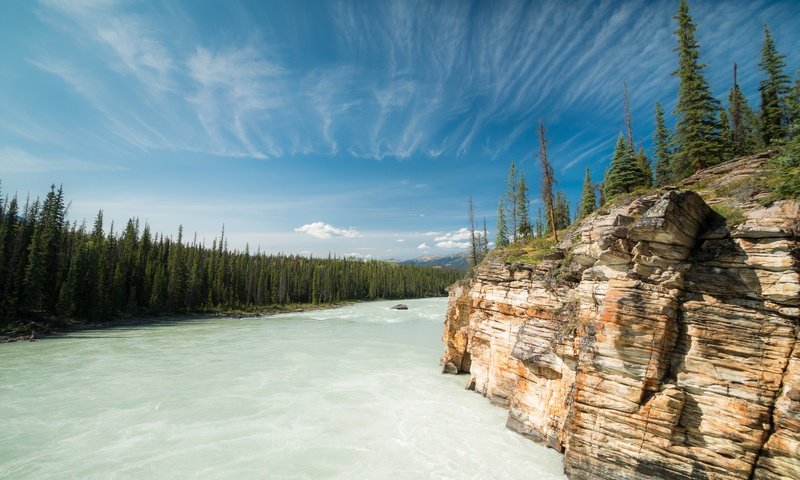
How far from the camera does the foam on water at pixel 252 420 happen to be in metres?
12.1

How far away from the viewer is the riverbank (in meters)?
39.8

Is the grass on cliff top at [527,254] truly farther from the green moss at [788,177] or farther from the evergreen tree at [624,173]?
the evergreen tree at [624,173]

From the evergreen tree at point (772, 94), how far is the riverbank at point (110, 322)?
81.3 metres

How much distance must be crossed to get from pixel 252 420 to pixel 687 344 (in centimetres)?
1810

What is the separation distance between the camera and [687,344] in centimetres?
939

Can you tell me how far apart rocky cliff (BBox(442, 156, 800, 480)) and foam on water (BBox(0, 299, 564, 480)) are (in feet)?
10.2

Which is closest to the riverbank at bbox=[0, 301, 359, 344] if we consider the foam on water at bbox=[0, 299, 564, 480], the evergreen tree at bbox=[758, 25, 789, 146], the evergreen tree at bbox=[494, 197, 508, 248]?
the foam on water at bbox=[0, 299, 564, 480]

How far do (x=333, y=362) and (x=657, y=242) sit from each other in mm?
24440

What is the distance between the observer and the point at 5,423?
15883 mm

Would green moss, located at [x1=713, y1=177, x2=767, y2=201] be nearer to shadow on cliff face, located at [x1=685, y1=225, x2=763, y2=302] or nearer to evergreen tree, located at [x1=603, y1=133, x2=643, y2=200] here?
shadow on cliff face, located at [x1=685, y1=225, x2=763, y2=302]

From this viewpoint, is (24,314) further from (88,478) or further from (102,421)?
(88,478)

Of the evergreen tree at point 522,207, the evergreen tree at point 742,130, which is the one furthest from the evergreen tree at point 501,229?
the evergreen tree at point 742,130

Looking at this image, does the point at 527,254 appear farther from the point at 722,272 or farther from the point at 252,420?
the point at 252,420

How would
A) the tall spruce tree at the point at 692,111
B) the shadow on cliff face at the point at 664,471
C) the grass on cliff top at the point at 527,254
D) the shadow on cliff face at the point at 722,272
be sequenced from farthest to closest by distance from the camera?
the tall spruce tree at the point at 692,111
the grass on cliff top at the point at 527,254
the shadow on cliff face at the point at 722,272
the shadow on cliff face at the point at 664,471
